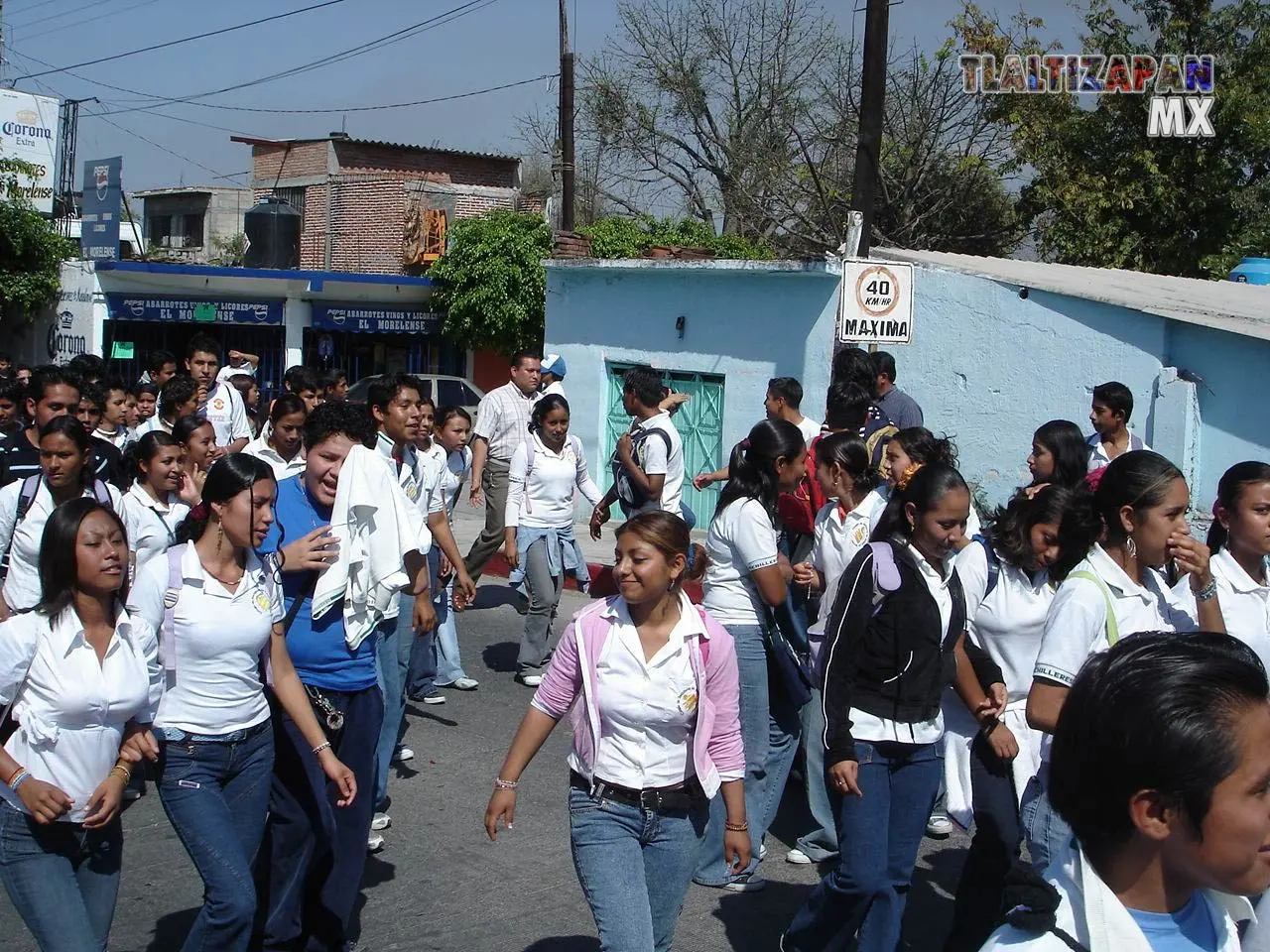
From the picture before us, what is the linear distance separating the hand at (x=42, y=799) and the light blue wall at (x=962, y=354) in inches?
378

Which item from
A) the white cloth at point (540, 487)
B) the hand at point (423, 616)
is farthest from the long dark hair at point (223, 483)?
the white cloth at point (540, 487)

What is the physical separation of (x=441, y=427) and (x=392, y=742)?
3333 millimetres

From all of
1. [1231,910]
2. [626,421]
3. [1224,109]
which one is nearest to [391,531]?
[1231,910]

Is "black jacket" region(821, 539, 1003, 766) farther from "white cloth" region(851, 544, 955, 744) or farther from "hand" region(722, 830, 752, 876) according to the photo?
"hand" region(722, 830, 752, 876)

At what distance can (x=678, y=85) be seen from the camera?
34.7 meters

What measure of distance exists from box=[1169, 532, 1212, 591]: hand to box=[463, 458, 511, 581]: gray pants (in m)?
6.94

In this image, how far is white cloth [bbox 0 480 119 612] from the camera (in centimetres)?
546

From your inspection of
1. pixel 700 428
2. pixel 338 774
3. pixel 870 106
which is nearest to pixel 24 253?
pixel 700 428

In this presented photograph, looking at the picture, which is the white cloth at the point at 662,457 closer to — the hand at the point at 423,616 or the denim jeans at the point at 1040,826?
the hand at the point at 423,616

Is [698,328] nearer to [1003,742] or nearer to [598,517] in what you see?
[598,517]

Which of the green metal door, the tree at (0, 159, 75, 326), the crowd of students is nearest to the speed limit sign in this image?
the green metal door

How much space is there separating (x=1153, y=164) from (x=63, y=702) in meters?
20.3

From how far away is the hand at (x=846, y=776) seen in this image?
411 centimetres

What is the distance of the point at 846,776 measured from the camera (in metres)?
4.11
